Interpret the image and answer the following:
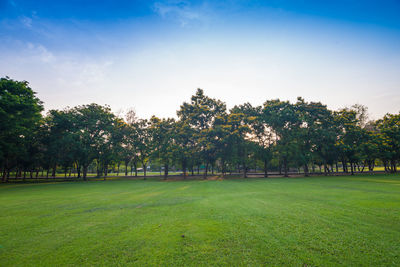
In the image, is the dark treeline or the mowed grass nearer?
the mowed grass

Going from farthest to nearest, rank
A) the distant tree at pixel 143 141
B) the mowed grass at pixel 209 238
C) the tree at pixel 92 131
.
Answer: the distant tree at pixel 143 141, the tree at pixel 92 131, the mowed grass at pixel 209 238

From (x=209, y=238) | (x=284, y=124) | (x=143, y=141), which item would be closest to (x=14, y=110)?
(x=143, y=141)

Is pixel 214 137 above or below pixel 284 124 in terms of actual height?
below

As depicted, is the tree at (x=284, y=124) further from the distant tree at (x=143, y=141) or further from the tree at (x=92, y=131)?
the tree at (x=92, y=131)

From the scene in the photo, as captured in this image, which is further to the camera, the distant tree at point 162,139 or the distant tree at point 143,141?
the distant tree at point 143,141

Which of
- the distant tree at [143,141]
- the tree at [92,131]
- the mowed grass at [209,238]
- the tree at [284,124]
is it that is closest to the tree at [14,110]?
the tree at [92,131]

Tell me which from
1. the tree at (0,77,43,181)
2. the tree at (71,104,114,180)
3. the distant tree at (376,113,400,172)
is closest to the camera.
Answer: the tree at (0,77,43,181)

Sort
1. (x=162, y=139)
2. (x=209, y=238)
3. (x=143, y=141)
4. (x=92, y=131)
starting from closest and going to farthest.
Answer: (x=209, y=238) < (x=92, y=131) < (x=162, y=139) < (x=143, y=141)

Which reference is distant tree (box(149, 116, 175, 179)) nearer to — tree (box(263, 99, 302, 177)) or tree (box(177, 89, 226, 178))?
tree (box(177, 89, 226, 178))

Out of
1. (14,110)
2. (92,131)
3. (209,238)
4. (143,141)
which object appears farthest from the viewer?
(143,141)

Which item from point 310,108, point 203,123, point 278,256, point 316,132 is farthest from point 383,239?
point 310,108

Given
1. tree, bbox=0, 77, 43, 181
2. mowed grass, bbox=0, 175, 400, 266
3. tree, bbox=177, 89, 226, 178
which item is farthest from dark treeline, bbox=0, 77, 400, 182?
mowed grass, bbox=0, 175, 400, 266

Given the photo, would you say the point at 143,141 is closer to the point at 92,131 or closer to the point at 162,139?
the point at 162,139

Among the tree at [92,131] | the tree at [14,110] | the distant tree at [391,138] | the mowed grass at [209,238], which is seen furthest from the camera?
the tree at [92,131]
